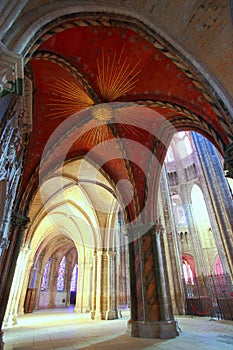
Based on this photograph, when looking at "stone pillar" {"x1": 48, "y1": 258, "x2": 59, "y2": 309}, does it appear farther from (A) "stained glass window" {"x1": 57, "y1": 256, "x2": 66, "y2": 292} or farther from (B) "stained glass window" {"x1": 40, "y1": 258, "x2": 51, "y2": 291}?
(A) "stained glass window" {"x1": 57, "y1": 256, "x2": 66, "y2": 292}

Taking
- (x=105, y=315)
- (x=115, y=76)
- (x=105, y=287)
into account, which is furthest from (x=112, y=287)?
(x=115, y=76)

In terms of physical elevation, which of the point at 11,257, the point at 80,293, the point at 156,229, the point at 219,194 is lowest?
the point at 80,293

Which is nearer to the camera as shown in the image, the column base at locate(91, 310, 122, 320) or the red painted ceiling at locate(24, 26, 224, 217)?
the red painted ceiling at locate(24, 26, 224, 217)

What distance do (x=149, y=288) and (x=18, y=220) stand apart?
4.04m

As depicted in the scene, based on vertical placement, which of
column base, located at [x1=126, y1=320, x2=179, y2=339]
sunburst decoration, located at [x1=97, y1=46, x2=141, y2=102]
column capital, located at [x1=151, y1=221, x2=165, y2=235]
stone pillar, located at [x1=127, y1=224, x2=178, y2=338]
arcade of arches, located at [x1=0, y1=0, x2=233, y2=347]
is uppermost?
sunburst decoration, located at [x1=97, y1=46, x2=141, y2=102]

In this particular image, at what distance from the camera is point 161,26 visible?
3771 millimetres

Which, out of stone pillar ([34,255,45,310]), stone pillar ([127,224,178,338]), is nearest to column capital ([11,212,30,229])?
stone pillar ([127,224,178,338])

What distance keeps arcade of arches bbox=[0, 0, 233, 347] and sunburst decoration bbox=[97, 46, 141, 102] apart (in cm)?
3

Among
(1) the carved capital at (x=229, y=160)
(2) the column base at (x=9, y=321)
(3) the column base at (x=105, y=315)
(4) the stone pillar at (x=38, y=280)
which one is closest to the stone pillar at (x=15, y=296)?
(2) the column base at (x=9, y=321)

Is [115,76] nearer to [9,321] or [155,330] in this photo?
[155,330]

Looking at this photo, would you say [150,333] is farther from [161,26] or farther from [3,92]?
[161,26]

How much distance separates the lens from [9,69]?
6.63 ft

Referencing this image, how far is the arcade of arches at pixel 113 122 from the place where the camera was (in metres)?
3.11

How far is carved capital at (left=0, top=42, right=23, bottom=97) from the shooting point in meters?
1.98
